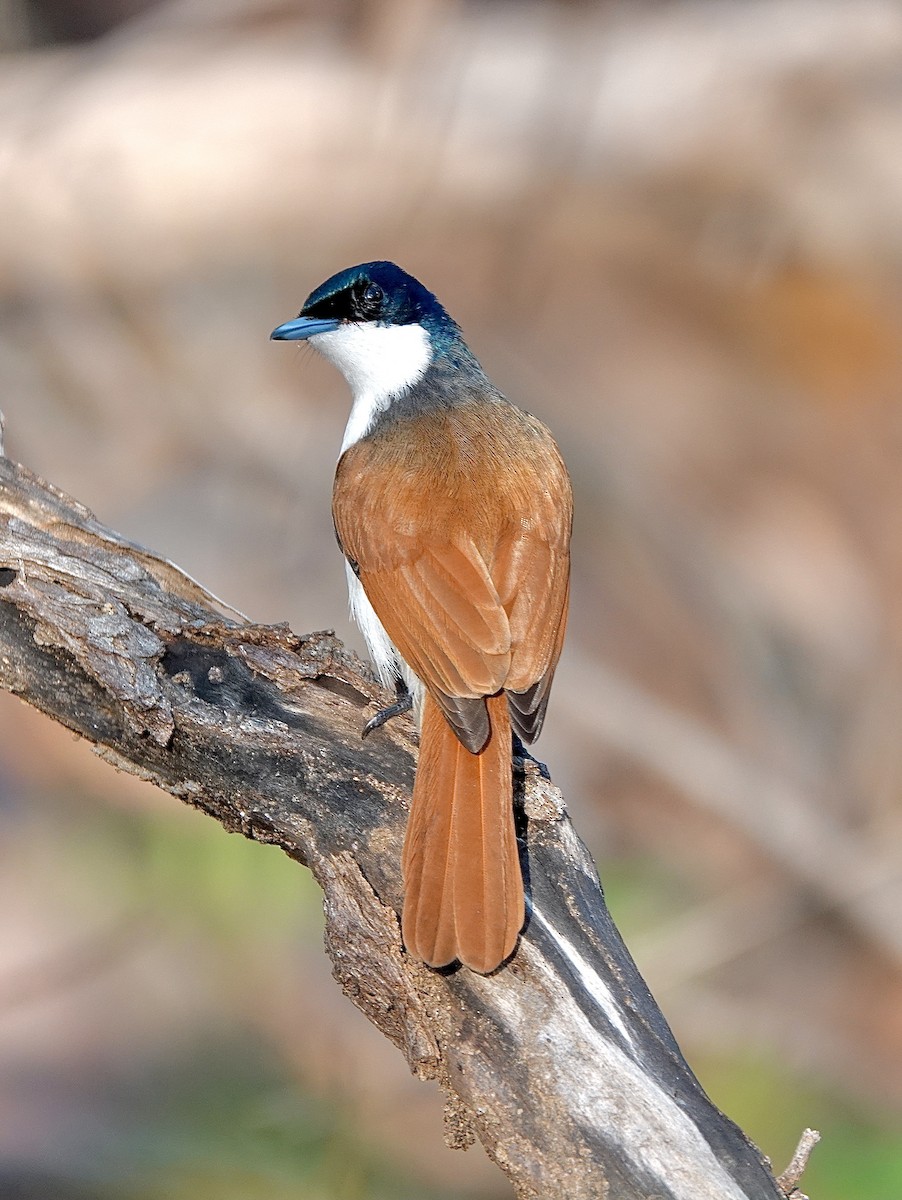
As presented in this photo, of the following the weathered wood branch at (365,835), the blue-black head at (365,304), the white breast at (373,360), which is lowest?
the weathered wood branch at (365,835)

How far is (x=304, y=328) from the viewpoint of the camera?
4.52 m

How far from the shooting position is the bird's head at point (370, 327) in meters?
4.54

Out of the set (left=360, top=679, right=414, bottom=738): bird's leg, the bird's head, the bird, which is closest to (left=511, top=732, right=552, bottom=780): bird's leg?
the bird

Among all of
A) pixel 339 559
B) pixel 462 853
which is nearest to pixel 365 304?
pixel 462 853

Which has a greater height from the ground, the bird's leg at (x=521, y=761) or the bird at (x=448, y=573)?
the bird at (x=448, y=573)

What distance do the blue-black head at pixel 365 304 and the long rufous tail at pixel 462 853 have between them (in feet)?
5.63

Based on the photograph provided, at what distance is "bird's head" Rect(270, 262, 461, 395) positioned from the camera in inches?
179

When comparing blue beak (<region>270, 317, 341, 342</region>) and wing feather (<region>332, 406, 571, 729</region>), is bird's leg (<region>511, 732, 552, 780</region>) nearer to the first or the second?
wing feather (<region>332, 406, 571, 729</region>)

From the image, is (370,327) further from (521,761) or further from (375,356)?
(521,761)

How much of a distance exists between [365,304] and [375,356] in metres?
0.19

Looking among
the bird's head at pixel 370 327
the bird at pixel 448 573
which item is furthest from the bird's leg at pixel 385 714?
the bird's head at pixel 370 327

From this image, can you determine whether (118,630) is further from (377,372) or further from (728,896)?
(728,896)

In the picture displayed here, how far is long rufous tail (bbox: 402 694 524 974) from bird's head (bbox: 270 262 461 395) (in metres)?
1.58

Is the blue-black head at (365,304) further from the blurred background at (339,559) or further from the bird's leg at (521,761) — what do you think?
the bird's leg at (521,761)
